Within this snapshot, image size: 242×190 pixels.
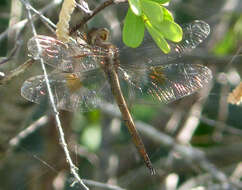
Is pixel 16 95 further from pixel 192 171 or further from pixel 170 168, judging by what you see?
pixel 192 171

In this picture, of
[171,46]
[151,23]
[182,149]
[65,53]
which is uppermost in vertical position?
[151,23]

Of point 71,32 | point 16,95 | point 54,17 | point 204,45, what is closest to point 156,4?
point 71,32

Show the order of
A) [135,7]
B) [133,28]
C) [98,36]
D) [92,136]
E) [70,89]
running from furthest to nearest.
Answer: [92,136], [70,89], [98,36], [133,28], [135,7]

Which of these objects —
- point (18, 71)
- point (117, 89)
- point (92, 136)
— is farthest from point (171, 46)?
point (92, 136)

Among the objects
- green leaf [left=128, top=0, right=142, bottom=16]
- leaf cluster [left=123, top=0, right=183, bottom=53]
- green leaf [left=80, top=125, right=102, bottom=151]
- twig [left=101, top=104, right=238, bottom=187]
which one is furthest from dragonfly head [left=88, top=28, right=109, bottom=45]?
green leaf [left=80, top=125, right=102, bottom=151]

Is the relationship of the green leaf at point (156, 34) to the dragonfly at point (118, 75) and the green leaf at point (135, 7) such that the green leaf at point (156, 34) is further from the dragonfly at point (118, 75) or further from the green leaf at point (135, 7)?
the dragonfly at point (118, 75)

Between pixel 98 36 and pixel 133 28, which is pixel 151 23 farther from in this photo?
pixel 98 36

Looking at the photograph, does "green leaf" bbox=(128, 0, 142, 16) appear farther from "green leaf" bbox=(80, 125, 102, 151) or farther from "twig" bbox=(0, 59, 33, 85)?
"green leaf" bbox=(80, 125, 102, 151)
